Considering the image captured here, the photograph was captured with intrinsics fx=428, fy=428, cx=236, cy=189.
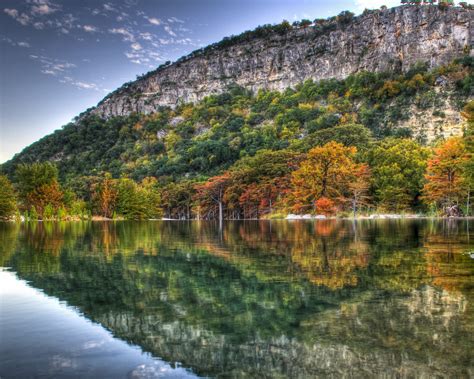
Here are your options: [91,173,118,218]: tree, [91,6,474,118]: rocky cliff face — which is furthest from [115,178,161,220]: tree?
[91,6,474,118]: rocky cliff face

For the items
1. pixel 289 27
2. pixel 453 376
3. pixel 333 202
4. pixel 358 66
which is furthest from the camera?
pixel 289 27

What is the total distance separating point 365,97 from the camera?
11756cm

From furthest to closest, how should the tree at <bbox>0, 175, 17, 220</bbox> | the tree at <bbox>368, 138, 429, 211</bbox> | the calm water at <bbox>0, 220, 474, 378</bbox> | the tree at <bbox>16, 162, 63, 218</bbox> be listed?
the tree at <bbox>16, 162, 63, 218</bbox> < the tree at <bbox>368, 138, 429, 211</bbox> < the tree at <bbox>0, 175, 17, 220</bbox> < the calm water at <bbox>0, 220, 474, 378</bbox>

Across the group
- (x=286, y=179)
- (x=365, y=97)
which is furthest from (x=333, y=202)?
(x=365, y=97)

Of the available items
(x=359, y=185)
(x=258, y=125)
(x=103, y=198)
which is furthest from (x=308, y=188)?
(x=258, y=125)

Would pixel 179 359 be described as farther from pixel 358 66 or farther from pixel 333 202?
pixel 358 66

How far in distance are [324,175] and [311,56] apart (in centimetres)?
11407

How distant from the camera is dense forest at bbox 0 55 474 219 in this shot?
57031 mm

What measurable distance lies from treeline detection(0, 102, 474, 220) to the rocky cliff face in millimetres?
75720

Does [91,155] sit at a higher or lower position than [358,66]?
lower

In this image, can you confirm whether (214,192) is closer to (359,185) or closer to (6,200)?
(359,185)

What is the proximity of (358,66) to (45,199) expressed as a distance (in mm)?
109632

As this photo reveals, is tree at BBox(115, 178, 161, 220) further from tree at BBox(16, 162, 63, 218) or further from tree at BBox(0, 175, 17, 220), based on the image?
tree at BBox(0, 175, 17, 220)

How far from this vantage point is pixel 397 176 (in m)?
56.2
